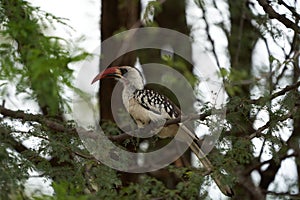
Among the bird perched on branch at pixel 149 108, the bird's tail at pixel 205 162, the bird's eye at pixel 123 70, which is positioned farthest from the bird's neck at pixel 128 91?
the bird's tail at pixel 205 162

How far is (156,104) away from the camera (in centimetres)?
485

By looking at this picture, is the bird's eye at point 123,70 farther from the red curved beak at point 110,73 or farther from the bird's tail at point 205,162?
the bird's tail at point 205,162

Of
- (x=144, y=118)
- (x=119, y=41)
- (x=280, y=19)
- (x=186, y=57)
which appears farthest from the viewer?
(x=186, y=57)

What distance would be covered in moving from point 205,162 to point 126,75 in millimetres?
1125

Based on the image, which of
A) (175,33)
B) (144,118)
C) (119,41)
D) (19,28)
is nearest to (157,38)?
(175,33)

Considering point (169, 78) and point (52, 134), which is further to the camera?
point (169, 78)

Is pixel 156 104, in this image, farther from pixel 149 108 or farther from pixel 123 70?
pixel 123 70

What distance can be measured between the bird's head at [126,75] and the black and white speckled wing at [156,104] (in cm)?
16

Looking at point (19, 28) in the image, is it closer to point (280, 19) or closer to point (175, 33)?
point (280, 19)

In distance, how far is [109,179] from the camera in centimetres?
387

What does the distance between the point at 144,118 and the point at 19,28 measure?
1881 millimetres

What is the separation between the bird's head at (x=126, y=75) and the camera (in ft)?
17.0

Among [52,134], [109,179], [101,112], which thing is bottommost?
[109,179]

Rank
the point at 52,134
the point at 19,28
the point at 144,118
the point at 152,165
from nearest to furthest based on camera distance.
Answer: the point at 19,28 < the point at 52,134 < the point at 144,118 < the point at 152,165
